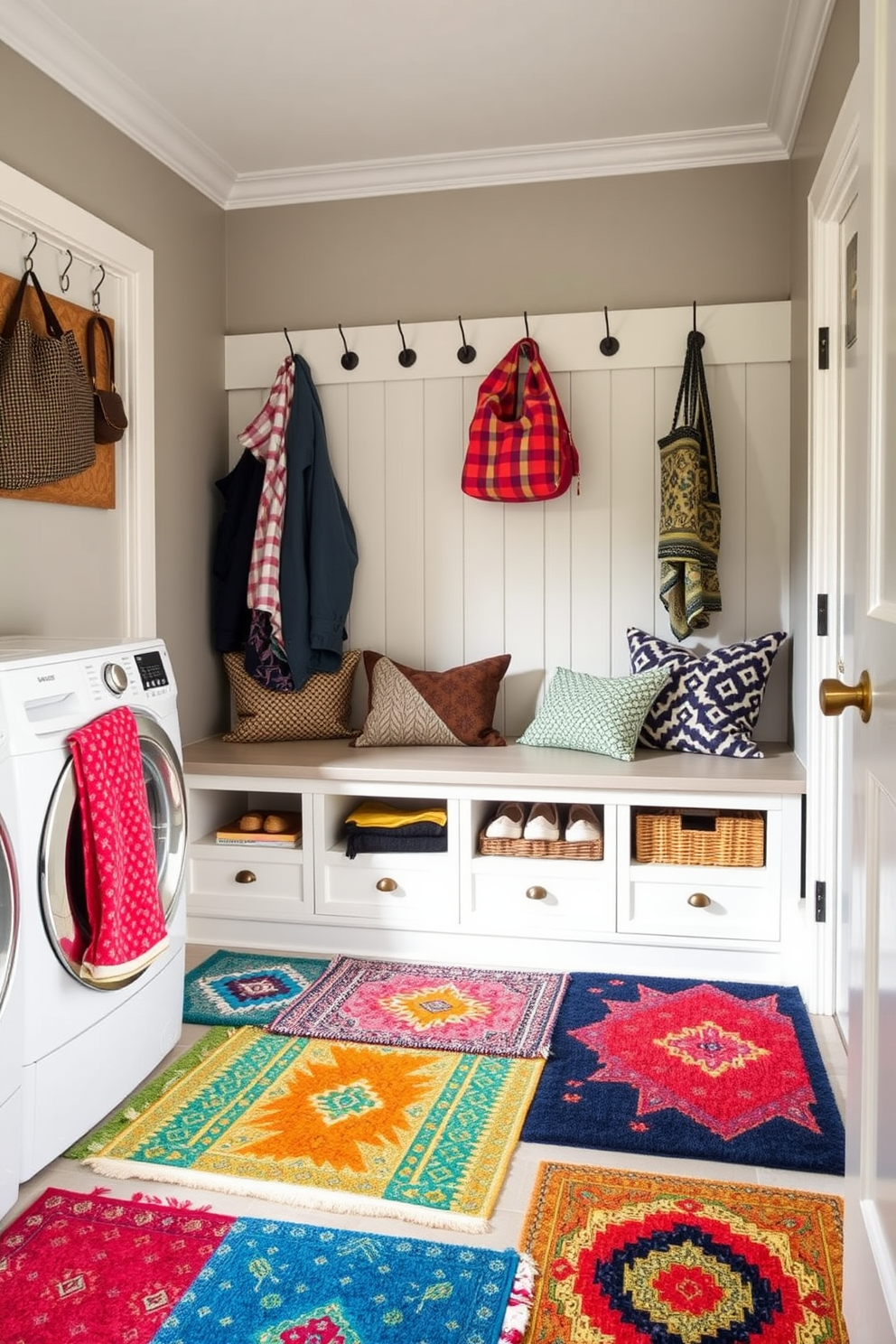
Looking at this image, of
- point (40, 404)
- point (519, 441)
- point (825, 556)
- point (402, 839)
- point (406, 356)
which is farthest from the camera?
point (406, 356)

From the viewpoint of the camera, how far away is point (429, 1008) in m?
2.73

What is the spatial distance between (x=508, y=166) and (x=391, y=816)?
2.07 metres

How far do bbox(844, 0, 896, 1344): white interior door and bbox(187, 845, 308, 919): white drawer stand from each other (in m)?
2.02

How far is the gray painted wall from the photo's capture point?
2.74 metres

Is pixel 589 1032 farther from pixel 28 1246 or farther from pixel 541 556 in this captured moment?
pixel 541 556

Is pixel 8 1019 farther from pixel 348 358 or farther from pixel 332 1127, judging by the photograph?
pixel 348 358

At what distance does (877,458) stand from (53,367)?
6.68 feet

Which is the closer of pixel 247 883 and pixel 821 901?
pixel 821 901

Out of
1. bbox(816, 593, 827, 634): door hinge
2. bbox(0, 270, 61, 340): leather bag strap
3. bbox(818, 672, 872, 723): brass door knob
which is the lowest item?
bbox(818, 672, 872, 723): brass door knob

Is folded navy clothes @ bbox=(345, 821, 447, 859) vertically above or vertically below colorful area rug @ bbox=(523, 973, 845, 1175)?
above

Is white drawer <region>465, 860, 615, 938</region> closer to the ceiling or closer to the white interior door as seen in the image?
the white interior door

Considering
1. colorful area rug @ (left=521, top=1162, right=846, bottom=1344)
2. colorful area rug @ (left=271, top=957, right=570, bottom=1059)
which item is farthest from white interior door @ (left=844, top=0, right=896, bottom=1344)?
colorful area rug @ (left=271, top=957, right=570, bottom=1059)

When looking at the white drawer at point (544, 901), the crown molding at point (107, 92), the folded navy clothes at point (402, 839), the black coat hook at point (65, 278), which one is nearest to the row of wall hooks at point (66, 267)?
the black coat hook at point (65, 278)

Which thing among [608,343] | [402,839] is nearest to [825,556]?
[608,343]
